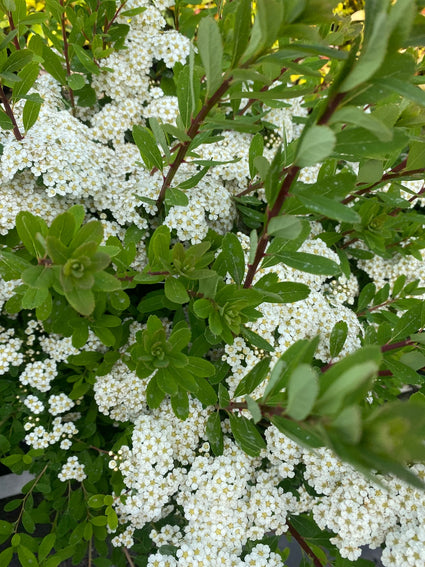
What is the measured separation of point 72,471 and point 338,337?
673 mm

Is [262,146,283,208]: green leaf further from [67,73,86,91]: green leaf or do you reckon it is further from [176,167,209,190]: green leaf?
[67,73,86,91]: green leaf

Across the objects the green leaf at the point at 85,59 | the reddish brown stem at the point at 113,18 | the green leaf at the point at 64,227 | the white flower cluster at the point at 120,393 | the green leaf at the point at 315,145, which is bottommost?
the white flower cluster at the point at 120,393

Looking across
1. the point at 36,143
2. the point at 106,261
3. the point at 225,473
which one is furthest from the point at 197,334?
the point at 36,143

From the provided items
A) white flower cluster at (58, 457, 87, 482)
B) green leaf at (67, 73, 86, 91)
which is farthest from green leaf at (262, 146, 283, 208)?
white flower cluster at (58, 457, 87, 482)

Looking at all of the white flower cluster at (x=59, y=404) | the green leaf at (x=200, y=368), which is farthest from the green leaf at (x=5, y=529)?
the green leaf at (x=200, y=368)

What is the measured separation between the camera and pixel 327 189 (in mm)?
683

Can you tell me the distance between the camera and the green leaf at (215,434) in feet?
3.10

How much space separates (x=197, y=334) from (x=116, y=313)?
19 centimetres

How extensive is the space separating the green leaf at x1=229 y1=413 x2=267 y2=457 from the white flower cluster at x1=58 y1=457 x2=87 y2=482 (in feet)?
1.32

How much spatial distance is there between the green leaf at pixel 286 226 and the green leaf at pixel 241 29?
0.23 meters

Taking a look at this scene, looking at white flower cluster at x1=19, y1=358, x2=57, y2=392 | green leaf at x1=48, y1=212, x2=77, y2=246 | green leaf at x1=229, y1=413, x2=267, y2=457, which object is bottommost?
white flower cluster at x1=19, y1=358, x2=57, y2=392

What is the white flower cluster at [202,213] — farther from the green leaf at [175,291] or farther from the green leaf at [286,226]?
the green leaf at [286,226]

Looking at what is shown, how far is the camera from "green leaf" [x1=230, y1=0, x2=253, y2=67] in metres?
0.60

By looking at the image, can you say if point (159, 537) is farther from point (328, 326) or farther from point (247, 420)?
point (328, 326)
